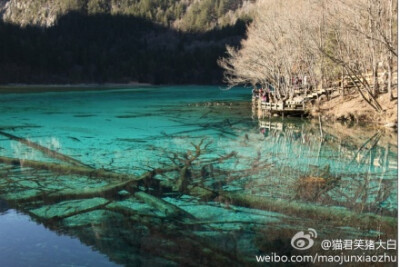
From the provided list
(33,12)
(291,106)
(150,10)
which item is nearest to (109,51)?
(150,10)

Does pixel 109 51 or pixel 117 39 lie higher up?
pixel 117 39

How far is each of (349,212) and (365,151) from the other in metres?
8.06

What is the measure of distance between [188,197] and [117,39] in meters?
148

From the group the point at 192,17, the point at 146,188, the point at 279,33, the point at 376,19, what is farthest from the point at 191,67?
the point at 146,188

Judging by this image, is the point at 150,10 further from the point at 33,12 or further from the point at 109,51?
the point at 33,12

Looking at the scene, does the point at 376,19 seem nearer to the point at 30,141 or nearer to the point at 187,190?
the point at 187,190

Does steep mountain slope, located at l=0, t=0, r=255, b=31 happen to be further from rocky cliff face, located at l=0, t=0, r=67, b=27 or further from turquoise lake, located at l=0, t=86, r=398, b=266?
turquoise lake, located at l=0, t=86, r=398, b=266

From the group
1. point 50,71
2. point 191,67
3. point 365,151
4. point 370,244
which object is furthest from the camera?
point 191,67

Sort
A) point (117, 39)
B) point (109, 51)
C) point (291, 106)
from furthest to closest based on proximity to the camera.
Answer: point (117, 39) < point (109, 51) < point (291, 106)

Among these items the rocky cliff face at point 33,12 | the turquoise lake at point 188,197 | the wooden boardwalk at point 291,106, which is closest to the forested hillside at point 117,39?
the rocky cliff face at point 33,12

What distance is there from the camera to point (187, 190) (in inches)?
460

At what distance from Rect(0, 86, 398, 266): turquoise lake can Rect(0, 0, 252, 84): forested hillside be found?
315 feet

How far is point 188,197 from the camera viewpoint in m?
11.1

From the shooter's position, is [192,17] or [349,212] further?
[192,17]
